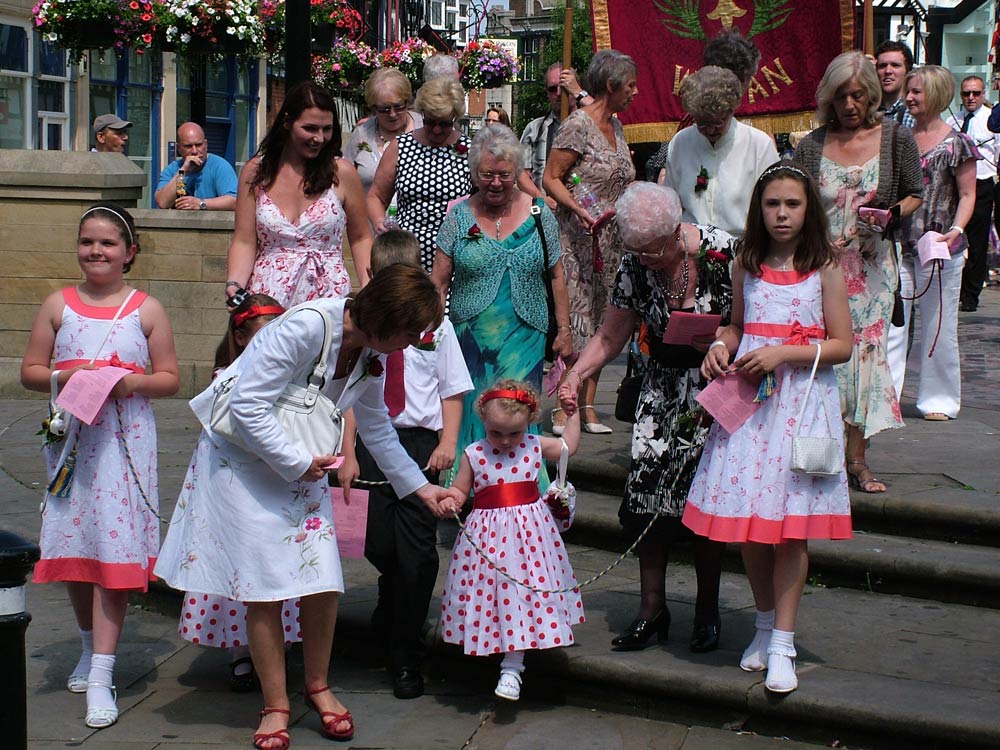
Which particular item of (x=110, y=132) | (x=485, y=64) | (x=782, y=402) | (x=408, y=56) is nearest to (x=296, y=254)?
(x=782, y=402)

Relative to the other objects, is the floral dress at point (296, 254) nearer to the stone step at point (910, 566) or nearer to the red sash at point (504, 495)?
the red sash at point (504, 495)

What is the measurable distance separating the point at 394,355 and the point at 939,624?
2366 millimetres

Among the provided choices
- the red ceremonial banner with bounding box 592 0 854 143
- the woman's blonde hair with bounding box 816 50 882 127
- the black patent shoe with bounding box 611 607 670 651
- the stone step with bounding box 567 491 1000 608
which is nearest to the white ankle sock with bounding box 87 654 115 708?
the black patent shoe with bounding box 611 607 670 651

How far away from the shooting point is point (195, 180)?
1146cm

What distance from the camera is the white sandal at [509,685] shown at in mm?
5142

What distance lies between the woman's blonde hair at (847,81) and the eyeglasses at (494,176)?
1.53m

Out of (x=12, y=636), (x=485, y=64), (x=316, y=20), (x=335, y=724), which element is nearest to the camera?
(x=12, y=636)

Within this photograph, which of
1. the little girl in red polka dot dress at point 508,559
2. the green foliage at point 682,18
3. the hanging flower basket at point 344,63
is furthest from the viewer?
the hanging flower basket at point 344,63

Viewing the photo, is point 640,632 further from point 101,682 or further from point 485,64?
point 485,64

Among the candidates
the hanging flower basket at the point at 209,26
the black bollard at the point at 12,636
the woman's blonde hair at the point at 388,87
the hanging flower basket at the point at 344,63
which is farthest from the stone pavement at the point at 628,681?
the hanging flower basket at the point at 344,63

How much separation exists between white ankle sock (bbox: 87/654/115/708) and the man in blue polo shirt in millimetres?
6093

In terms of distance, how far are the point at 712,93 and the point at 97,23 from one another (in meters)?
11.3

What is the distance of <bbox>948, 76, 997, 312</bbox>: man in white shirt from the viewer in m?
14.7

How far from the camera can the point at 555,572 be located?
17.1 feet
